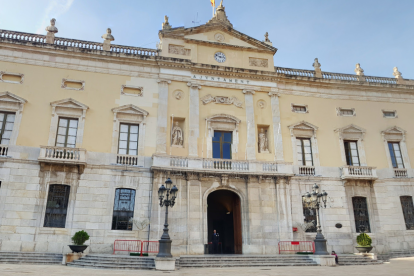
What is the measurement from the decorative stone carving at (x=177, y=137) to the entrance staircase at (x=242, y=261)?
22.6 feet

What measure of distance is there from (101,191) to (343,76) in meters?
18.3

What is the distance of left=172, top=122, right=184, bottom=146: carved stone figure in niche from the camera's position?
20109mm

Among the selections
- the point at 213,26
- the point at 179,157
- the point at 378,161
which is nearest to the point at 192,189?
the point at 179,157

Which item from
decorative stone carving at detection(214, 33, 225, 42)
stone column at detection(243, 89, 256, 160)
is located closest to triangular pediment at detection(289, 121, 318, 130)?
stone column at detection(243, 89, 256, 160)

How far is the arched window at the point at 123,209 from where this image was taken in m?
18.0

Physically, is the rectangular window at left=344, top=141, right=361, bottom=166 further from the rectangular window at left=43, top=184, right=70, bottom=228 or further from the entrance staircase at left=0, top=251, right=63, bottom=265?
the entrance staircase at left=0, top=251, right=63, bottom=265

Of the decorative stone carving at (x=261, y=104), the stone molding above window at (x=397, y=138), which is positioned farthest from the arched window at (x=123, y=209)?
the stone molding above window at (x=397, y=138)

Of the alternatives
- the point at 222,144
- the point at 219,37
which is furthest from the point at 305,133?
the point at 219,37

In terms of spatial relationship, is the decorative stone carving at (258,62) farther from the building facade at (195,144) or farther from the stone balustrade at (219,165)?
the stone balustrade at (219,165)

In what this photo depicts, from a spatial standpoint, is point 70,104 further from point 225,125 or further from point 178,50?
point 225,125

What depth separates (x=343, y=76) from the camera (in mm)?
24484

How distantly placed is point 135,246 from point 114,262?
3158 millimetres

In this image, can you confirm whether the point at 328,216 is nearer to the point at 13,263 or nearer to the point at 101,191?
the point at 101,191

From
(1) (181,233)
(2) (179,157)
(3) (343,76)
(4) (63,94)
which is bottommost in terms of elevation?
(1) (181,233)
